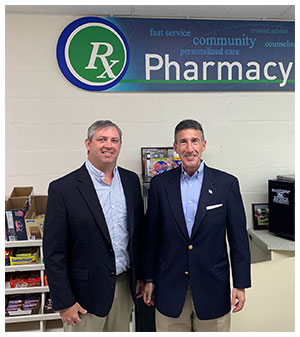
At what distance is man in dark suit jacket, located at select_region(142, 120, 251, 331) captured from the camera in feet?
5.34

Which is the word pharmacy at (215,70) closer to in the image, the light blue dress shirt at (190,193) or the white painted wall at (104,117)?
the white painted wall at (104,117)

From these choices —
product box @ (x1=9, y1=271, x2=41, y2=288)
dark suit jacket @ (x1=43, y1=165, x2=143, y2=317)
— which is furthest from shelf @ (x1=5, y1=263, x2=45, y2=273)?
dark suit jacket @ (x1=43, y1=165, x2=143, y2=317)

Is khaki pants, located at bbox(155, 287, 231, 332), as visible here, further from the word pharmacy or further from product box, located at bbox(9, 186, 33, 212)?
the word pharmacy

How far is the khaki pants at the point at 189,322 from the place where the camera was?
1.71 meters

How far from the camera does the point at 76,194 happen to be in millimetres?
1640

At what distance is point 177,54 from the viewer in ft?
9.68

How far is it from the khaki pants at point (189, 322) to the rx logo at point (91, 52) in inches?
79.5

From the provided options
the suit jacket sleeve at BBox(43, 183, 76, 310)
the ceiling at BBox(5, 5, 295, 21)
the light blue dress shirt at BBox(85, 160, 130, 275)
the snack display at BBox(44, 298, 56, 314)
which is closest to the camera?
the suit jacket sleeve at BBox(43, 183, 76, 310)

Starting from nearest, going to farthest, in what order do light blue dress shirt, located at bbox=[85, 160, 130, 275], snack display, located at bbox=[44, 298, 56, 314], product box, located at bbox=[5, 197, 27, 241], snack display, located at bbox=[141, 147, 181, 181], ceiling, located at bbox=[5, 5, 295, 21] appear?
1. light blue dress shirt, located at bbox=[85, 160, 130, 275]
2. product box, located at bbox=[5, 197, 27, 241]
3. snack display, located at bbox=[44, 298, 56, 314]
4. ceiling, located at bbox=[5, 5, 295, 21]
5. snack display, located at bbox=[141, 147, 181, 181]

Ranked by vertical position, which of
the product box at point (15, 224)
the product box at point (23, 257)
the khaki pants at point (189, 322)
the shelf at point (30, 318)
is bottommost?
Answer: the shelf at point (30, 318)

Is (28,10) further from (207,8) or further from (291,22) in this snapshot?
(291,22)

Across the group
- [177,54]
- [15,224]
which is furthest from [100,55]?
[15,224]

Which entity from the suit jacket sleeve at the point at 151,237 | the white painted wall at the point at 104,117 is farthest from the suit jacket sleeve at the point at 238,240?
the white painted wall at the point at 104,117

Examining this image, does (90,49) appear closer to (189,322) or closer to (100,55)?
(100,55)
